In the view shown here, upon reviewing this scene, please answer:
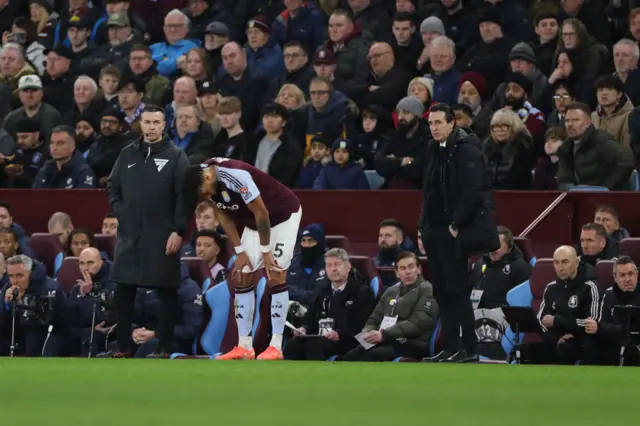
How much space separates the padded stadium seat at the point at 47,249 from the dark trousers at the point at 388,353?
4.11 metres

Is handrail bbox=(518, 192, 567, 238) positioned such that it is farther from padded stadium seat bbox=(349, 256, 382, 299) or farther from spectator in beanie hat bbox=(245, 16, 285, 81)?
spectator in beanie hat bbox=(245, 16, 285, 81)

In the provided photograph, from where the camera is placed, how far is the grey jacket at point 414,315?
46.7ft

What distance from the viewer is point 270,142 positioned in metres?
17.7

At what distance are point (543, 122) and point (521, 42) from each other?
1.66 metres

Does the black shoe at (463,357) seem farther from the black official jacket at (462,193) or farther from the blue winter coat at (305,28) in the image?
the blue winter coat at (305,28)

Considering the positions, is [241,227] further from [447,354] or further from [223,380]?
[223,380]

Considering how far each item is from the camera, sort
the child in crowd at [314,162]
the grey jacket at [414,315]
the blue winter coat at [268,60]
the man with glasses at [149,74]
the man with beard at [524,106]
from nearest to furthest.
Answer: the grey jacket at [414,315]
the man with beard at [524,106]
the child in crowd at [314,162]
the blue winter coat at [268,60]
the man with glasses at [149,74]

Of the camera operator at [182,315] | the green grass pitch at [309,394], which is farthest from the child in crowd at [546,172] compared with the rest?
the green grass pitch at [309,394]

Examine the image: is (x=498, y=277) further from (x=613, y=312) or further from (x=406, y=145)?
(x=406, y=145)

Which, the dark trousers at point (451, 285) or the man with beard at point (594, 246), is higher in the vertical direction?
the man with beard at point (594, 246)

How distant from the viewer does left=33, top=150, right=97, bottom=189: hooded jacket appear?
18.2 meters

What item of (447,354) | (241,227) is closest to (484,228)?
Answer: (447,354)

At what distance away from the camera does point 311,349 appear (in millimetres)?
14531

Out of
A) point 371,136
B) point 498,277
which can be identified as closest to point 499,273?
point 498,277
